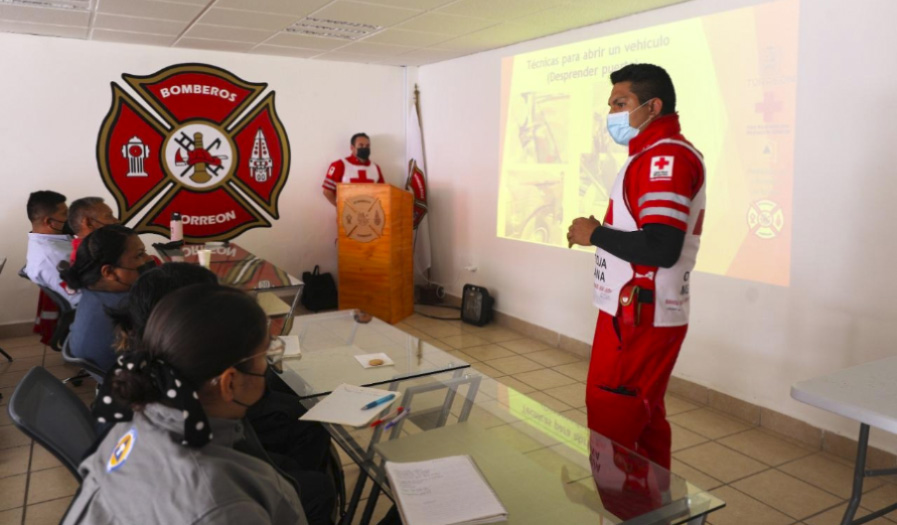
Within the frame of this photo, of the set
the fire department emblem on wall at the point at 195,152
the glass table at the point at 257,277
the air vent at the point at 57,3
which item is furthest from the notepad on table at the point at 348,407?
the fire department emblem on wall at the point at 195,152

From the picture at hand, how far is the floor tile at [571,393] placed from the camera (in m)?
3.95

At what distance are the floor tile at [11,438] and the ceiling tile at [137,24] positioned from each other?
2.68 meters

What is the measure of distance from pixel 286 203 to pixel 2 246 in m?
2.27

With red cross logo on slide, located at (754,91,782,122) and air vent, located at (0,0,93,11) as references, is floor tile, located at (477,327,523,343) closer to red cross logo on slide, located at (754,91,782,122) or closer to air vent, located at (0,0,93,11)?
red cross logo on slide, located at (754,91,782,122)

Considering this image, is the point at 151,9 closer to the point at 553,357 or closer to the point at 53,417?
the point at 53,417

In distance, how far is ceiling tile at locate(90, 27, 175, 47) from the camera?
5066mm

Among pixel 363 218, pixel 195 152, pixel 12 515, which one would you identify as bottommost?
pixel 12 515

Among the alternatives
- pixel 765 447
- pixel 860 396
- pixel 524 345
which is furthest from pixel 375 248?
pixel 860 396

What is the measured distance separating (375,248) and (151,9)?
8.06ft

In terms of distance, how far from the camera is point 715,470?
3.12 metres

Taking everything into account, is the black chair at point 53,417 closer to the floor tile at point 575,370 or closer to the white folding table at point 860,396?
the white folding table at point 860,396

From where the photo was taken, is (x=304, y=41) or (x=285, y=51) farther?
(x=285, y=51)


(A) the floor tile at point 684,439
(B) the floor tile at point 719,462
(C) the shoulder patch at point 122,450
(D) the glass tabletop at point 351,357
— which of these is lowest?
→ (B) the floor tile at point 719,462

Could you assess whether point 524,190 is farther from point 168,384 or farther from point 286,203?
point 168,384
